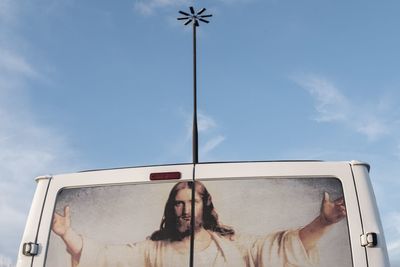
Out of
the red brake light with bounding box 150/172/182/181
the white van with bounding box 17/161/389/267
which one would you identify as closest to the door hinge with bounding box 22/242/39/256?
the white van with bounding box 17/161/389/267

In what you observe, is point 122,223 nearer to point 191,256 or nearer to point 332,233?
point 191,256

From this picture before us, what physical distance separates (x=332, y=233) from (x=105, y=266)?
1572 millimetres

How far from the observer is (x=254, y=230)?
3.82 metres

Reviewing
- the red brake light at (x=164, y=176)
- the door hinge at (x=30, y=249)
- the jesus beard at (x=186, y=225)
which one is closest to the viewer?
the jesus beard at (x=186, y=225)

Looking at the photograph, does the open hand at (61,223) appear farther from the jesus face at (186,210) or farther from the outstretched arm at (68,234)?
the jesus face at (186,210)

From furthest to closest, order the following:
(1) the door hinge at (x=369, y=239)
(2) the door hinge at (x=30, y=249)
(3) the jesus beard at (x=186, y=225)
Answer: (2) the door hinge at (x=30, y=249) → (3) the jesus beard at (x=186, y=225) → (1) the door hinge at (x=369, y=239)

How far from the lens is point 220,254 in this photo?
3.78 m

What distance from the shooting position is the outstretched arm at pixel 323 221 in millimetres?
3756

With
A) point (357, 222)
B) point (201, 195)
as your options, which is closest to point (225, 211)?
point (201, 195)

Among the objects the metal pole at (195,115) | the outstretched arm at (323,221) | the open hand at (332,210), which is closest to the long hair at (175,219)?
the outstretched arm at (323,221)

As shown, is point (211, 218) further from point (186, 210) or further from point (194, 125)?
point (194, 125)

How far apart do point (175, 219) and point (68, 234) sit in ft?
2.61

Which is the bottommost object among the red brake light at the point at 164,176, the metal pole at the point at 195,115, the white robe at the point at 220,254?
the white robe at the point at 220,254

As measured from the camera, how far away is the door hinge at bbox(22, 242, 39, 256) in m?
4.04
